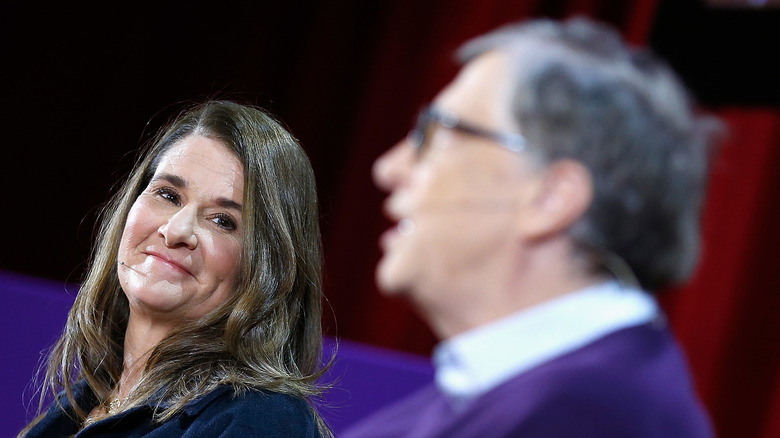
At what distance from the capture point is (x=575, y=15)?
12.9 feet

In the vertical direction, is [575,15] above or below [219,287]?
above

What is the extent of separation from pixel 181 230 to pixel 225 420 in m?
0.40

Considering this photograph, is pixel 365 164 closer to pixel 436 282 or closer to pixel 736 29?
pixel 736 29

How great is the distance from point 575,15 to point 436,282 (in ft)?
9.96

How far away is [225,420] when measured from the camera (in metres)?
1.83

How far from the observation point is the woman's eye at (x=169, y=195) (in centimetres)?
210

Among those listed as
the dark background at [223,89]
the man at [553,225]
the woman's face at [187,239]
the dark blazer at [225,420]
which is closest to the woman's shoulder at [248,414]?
the dark blazer at [225,420]

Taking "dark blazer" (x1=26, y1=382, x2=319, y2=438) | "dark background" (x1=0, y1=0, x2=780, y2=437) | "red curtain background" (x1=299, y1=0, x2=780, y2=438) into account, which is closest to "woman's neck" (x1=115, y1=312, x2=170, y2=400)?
"dark blazer" (x1=26, y1=382, x2=319, y2=438)

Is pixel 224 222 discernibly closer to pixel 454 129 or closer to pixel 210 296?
pixel 210 296

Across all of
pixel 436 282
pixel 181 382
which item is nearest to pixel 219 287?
pixel 181 382

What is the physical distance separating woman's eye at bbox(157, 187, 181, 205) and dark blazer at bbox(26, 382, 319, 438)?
43cm

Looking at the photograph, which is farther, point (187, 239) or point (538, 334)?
point (187, 239)

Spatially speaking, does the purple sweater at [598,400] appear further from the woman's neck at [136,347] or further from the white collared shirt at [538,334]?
the woman's neck at [136,347]

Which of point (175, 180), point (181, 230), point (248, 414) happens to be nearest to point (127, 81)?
point (175, 180)
